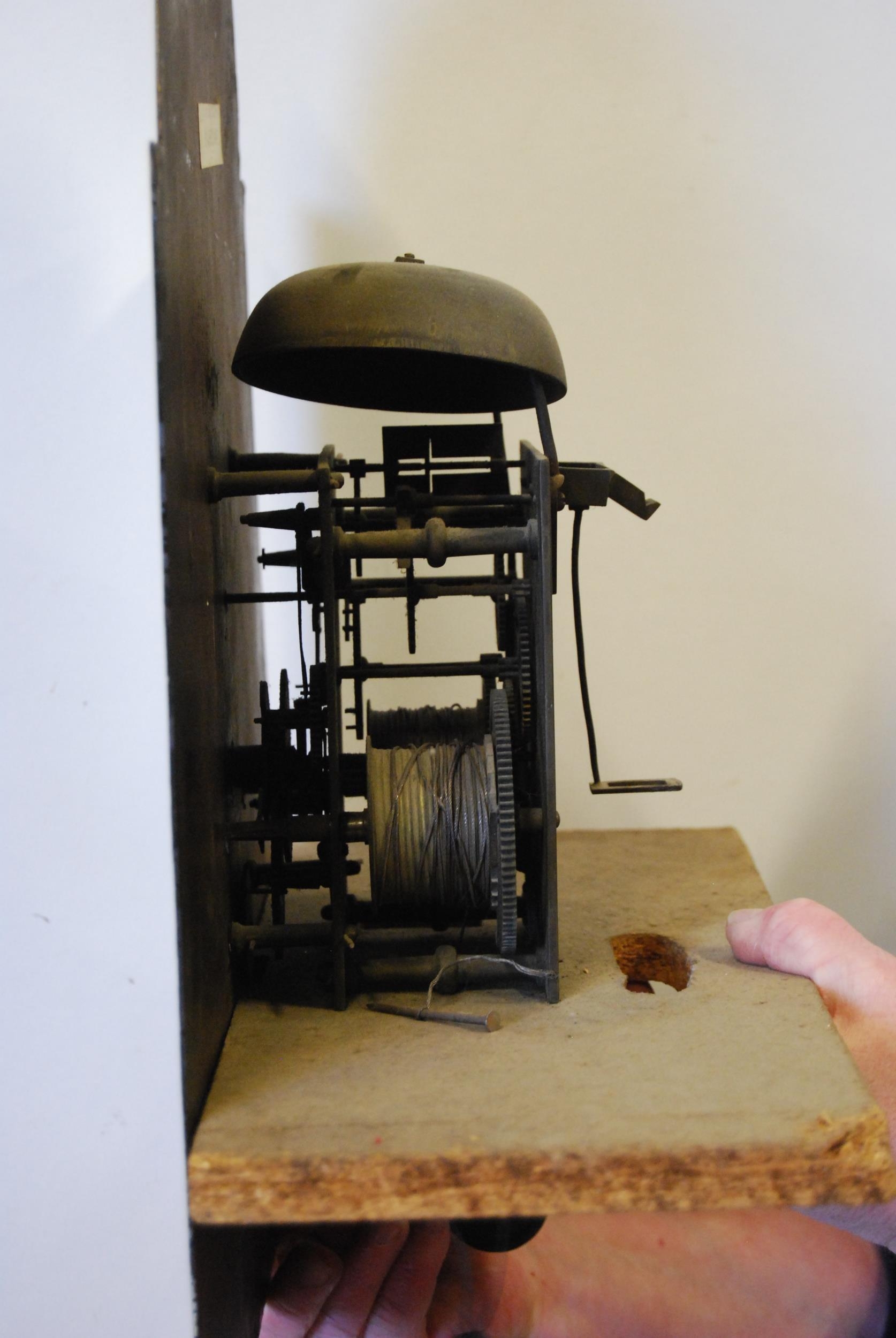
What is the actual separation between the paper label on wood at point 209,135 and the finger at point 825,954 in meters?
1.07

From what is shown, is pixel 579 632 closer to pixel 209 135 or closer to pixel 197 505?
pixel 197 505

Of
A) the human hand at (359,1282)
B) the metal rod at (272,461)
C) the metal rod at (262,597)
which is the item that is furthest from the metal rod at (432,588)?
the human hand at (359,1282)

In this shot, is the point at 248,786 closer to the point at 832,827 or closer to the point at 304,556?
the point at 304,556

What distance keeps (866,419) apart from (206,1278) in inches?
72.2

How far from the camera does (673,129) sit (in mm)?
2074

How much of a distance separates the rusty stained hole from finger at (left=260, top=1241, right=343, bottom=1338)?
1.52ft

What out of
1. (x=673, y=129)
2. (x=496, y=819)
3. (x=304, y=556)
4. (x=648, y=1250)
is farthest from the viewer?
(x=673, y=129)

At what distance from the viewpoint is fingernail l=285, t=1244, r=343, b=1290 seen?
126 cm

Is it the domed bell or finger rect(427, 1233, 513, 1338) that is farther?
finger rect(427, 1233, 513, 1338)

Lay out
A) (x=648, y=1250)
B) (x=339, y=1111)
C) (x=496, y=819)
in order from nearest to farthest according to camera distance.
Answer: (x=339, y=1111) → (x=496, y=819) → (x=648, y=1250)

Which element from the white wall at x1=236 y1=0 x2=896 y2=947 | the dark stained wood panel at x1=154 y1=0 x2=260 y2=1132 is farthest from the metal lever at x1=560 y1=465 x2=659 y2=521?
the white wall at x1=236 y1=0 x2=896 y2=947

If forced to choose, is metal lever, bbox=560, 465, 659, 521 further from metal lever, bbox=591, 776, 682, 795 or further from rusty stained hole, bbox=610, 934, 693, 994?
rusty stained hole, bbox=610, 934, 693, 994

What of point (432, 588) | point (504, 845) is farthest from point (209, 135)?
point (504, 845)

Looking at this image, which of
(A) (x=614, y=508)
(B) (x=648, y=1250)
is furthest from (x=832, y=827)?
(B) (x=648, y=1250)
